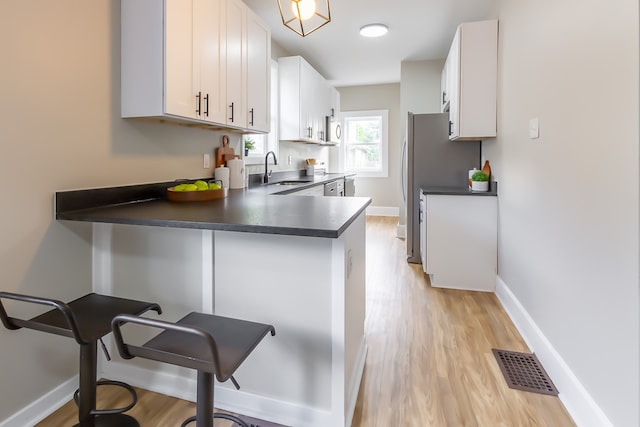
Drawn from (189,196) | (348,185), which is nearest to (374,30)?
(348,185)

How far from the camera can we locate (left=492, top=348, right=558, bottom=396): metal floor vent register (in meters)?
1.77

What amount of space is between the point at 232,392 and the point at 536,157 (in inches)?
82.2

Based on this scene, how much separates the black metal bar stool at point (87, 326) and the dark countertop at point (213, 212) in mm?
329

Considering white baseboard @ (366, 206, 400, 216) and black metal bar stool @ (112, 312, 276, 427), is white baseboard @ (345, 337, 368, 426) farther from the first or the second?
white baseboard @ (366, 206, 400, 216)

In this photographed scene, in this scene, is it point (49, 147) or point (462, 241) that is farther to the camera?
point (462, 241)

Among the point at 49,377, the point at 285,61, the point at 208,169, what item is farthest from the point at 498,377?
the point at 285,61

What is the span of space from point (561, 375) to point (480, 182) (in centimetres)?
185

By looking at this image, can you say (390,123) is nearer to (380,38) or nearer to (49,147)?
(380,38)

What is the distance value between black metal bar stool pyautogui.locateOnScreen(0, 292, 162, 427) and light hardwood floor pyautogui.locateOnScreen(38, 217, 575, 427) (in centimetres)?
15

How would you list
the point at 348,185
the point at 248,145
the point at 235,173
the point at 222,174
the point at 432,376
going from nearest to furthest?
the point at 432,376
the point at 222,174
the point at 235,173
the point at 248,145
the point at 348,185

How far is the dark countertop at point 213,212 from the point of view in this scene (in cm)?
125

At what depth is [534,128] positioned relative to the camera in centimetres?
218

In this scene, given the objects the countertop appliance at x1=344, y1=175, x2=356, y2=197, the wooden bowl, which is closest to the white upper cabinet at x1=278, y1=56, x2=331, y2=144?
the countertop appliance at x1=344, y1=175, x2=356, y2=197

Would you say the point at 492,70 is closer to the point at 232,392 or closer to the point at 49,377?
the point at 232,392
